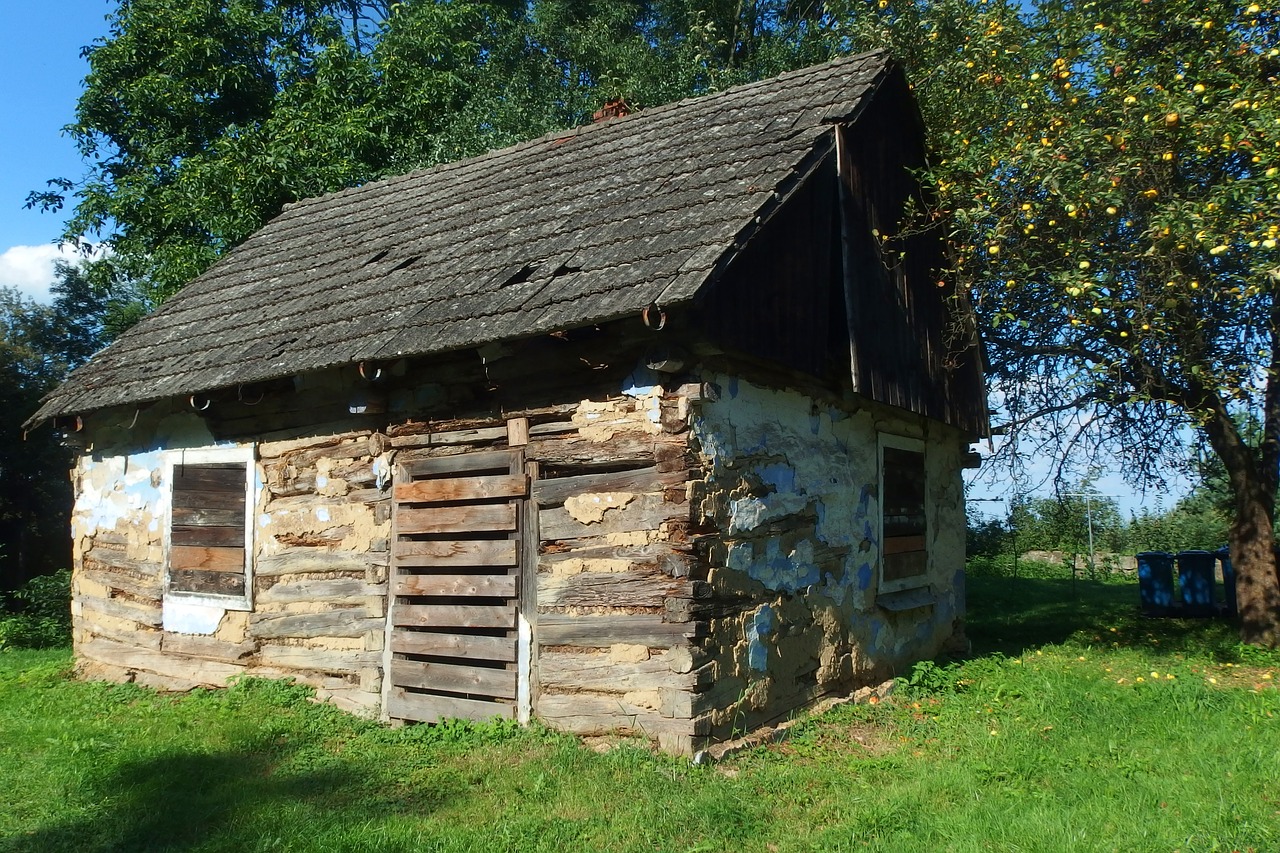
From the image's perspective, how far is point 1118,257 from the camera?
756 centimetres

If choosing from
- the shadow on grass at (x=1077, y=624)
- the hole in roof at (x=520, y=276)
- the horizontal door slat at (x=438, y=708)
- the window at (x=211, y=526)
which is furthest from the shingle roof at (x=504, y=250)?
the shadow on grass at (x=1077, y=624)

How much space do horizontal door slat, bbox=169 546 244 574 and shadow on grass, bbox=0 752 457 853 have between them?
2238 millimetres

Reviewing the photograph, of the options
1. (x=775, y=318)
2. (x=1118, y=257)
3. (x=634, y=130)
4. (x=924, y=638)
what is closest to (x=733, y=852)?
(x=775, y=318)

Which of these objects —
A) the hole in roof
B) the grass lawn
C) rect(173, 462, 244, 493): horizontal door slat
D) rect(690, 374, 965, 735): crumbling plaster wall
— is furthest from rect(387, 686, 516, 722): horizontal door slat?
the hole in roof

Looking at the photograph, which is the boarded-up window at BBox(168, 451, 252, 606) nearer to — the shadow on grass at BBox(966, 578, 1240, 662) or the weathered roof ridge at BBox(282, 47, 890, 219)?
the weathered roof ridge at BBox(282, 47, 890, 219)

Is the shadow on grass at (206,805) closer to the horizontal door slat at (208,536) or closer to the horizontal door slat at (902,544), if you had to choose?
the horizontal door slat at (208,536)

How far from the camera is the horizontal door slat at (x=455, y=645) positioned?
21.2 ft

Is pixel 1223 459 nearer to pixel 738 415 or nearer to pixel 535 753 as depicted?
pixel 738 415

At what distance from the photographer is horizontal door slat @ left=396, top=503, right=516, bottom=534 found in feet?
21.5

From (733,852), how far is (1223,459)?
8.30 m

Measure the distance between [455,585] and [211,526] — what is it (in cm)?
287

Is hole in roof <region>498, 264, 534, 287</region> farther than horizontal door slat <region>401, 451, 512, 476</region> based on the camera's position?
Yes

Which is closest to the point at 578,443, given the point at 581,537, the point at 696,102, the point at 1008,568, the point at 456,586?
the point at 581,537

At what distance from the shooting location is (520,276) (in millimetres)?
7090
